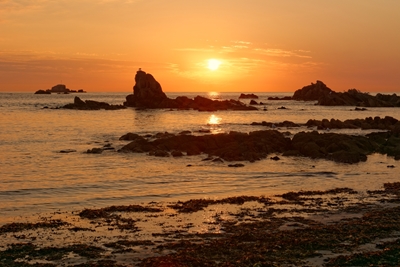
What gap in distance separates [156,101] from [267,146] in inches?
3937

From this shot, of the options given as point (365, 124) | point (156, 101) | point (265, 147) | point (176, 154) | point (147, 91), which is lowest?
point (176, 154)

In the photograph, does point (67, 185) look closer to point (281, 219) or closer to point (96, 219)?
point (96, 219)

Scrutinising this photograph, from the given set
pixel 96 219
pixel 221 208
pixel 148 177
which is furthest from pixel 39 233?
pixel 148 177

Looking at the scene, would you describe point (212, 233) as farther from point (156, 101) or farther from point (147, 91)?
point (147, 91)

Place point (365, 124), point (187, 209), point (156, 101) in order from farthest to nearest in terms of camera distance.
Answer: point (156, 101) < point (365, 124) < point (187, 209)

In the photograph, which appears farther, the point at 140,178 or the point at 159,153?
the point at 159,153

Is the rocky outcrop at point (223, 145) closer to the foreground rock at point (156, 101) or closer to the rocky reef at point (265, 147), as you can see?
the rocky reef at point (265, 147)

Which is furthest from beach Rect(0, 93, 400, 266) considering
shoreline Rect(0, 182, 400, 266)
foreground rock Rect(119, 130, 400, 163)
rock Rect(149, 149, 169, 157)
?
foreground rock Rect(119, 130, 400, 163)

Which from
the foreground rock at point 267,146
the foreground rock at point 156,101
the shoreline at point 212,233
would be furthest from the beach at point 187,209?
the foreground rock at point 156,101

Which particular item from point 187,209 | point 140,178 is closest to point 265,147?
point 140,178

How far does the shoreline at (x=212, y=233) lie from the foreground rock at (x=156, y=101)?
11521 centimetres

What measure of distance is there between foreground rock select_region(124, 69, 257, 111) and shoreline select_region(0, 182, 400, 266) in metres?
115

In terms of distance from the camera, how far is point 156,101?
142125 millimetres

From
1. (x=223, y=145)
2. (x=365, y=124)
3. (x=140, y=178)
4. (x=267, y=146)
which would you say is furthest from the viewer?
(x=365, y=124)
